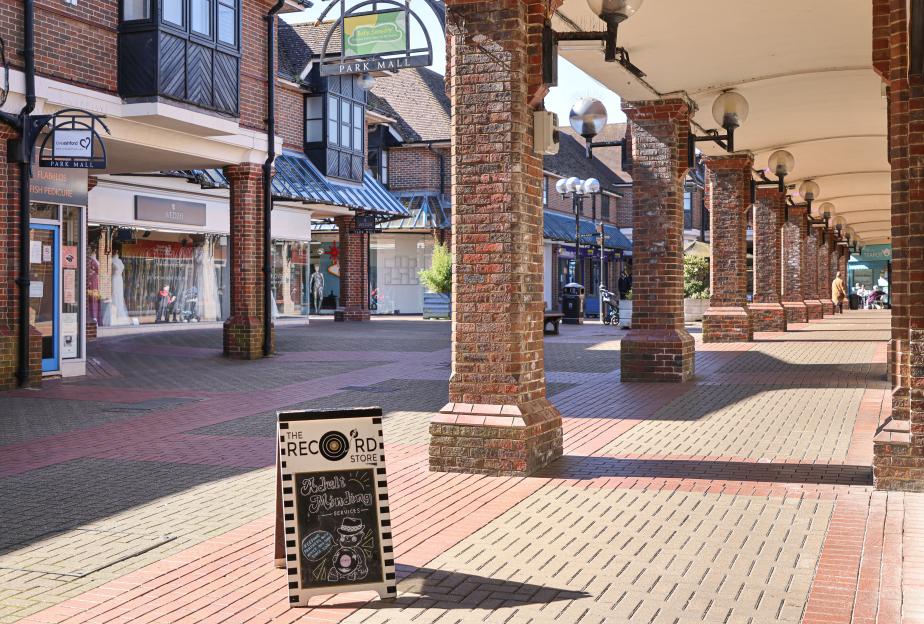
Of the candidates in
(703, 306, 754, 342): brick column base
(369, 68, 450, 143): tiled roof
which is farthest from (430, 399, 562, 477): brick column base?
(369, 68, 450, 143): tiled roof

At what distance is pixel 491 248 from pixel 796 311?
23173 millimetres

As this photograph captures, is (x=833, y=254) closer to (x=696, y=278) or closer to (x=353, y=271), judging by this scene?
(x=696, y=278)

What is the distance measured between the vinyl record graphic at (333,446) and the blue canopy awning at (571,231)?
34526 millimetres

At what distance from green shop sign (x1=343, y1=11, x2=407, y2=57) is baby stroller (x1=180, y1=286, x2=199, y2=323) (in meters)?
9.56

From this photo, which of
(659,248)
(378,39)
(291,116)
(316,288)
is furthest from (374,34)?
(316,288)

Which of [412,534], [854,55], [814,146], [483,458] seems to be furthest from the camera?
[814,146]

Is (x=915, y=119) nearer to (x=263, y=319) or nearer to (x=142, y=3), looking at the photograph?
(x=142, y=3)

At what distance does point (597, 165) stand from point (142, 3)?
4391cm

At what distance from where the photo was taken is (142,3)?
607 inches

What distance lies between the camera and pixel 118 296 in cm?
2400

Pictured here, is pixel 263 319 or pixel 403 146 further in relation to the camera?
pixel 403 146

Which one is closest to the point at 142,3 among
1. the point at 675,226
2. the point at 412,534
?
the point at 675,226

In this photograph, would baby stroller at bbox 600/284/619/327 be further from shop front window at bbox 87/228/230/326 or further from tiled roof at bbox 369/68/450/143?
shop front window at bbox 87/228/230/326

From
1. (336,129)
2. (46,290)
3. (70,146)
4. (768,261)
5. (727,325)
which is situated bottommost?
(727,325)
